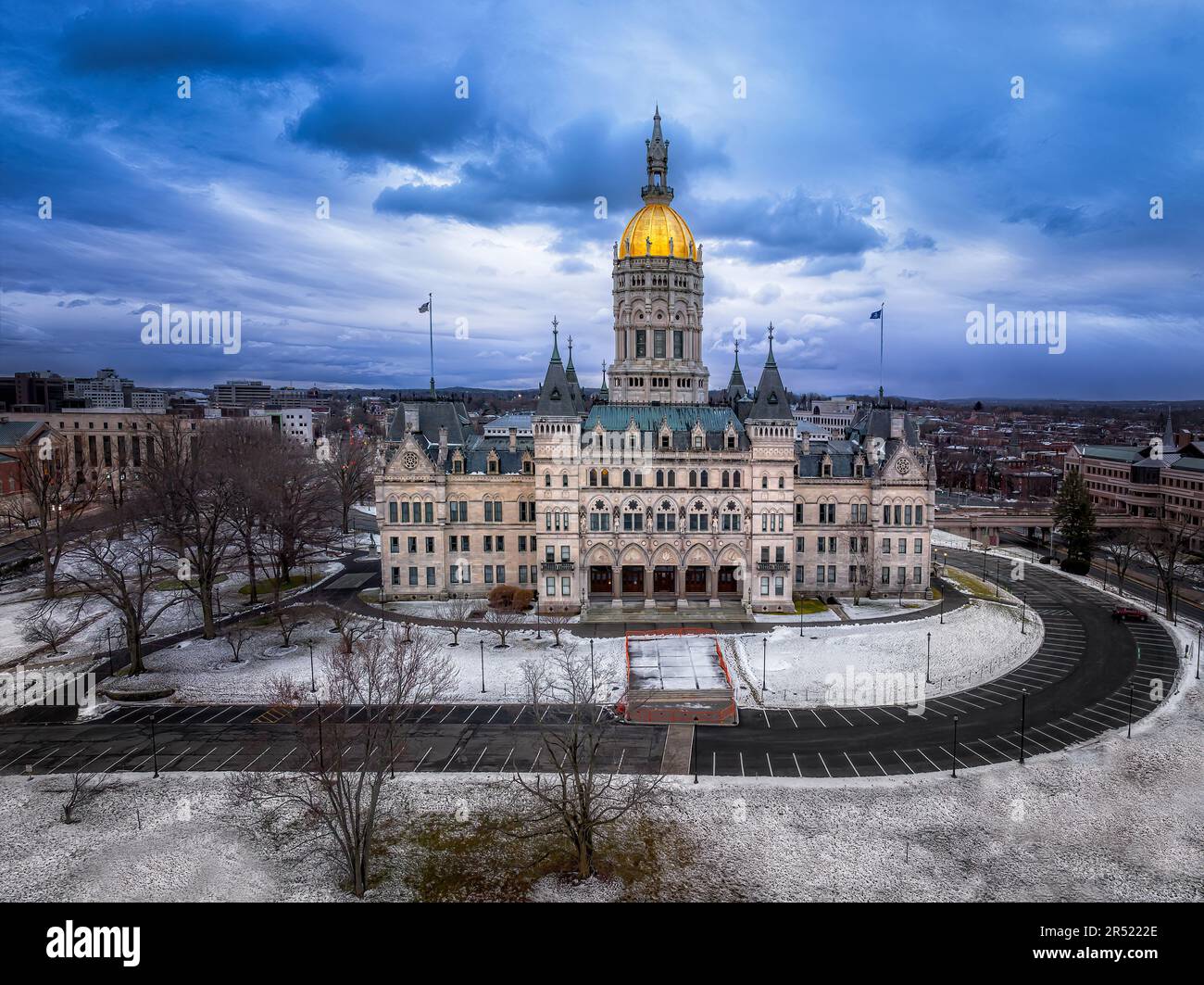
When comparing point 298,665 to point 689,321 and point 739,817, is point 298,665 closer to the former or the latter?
point 739,817

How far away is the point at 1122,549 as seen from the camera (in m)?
108

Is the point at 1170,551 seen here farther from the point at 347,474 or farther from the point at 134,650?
the point at 347,474

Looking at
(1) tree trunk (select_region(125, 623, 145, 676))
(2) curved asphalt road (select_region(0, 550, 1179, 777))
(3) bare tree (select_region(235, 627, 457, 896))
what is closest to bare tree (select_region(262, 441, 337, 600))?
(1) tree trunk (select_region(125, 623, 145, 676))

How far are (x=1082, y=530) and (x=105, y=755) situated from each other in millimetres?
105582

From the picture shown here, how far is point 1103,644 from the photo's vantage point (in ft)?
232

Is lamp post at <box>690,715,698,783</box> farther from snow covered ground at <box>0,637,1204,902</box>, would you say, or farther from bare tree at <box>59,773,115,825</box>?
bare tree at <box>59,773,115,825</box>

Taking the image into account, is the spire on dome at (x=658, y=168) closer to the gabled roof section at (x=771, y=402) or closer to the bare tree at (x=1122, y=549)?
the gabled roof section at (x=771, y=402)

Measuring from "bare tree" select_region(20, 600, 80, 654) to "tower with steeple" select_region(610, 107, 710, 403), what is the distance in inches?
2382

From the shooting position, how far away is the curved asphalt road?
48250mm

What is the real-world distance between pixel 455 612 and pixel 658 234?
50.9 metres

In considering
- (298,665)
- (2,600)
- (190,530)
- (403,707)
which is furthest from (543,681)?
(2,600)

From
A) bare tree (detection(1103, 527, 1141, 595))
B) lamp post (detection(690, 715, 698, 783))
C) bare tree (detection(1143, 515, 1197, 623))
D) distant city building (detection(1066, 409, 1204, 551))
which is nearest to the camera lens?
lamp post (detection(690, 715, 698, 783))

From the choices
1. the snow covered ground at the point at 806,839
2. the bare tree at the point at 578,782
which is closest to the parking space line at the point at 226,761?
the snow covered ground at the point at 806,839

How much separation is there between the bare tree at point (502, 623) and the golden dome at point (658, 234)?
45505 mm
